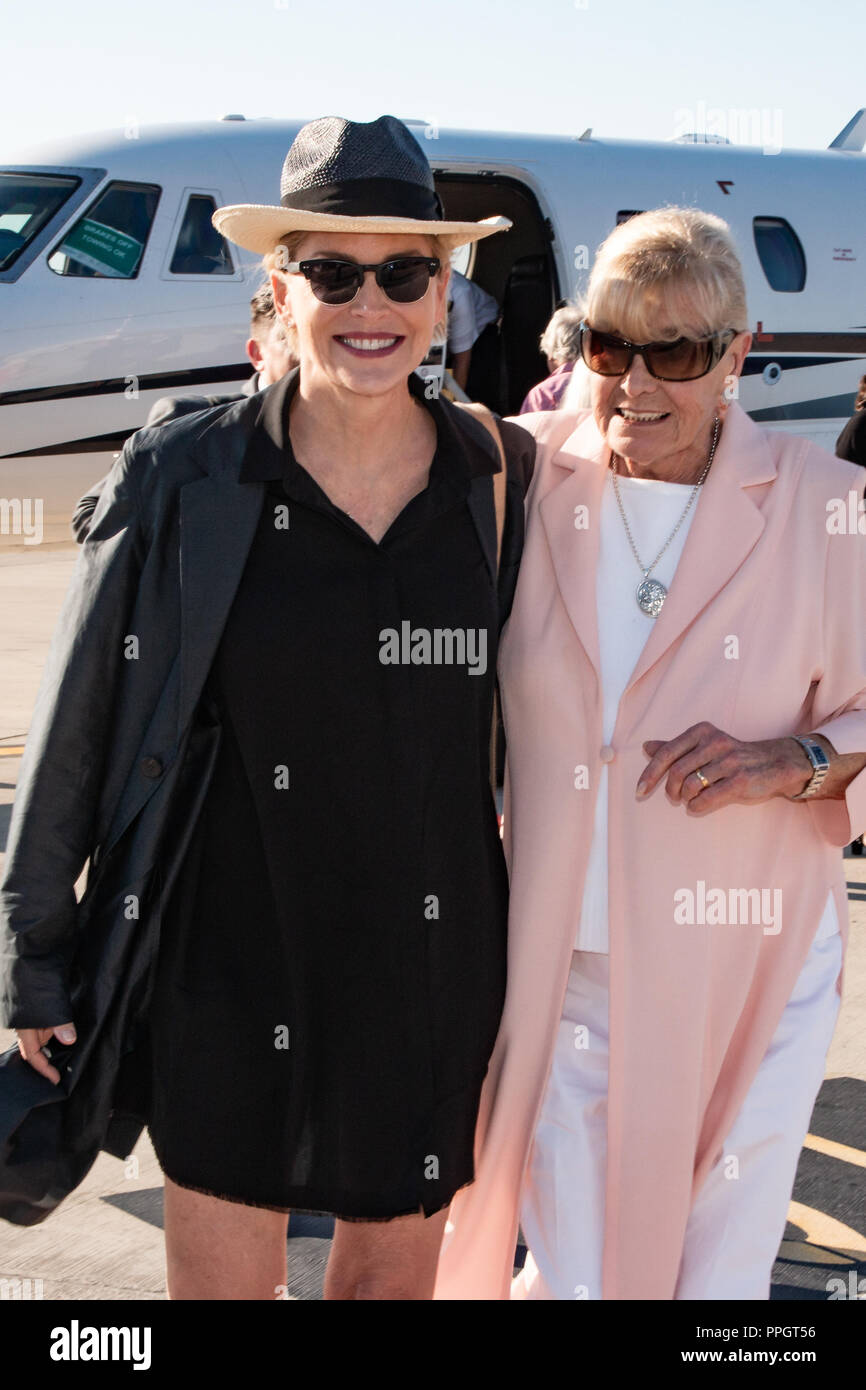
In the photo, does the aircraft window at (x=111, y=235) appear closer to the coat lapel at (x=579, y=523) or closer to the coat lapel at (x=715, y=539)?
the coat lapel at (x=579, y=523)

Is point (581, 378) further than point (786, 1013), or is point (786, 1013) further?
point (581, 378)

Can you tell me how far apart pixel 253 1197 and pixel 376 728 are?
0.70 metres

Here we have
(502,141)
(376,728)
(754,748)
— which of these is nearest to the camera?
(376,728)

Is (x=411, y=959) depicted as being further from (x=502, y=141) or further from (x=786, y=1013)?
(x=502, y=141)

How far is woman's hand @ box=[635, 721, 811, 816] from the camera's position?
2111 mm

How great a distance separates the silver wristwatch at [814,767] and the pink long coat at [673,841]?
4 cm

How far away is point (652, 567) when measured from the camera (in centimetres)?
238

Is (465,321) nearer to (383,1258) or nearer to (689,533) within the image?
(689,533)

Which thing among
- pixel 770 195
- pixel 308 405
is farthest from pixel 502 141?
pixel 308 405

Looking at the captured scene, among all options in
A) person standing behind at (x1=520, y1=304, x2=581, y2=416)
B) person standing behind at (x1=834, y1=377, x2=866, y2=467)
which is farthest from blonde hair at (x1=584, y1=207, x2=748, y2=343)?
person standing behind at (x1=834, y1=377, x2=866, y2=467)

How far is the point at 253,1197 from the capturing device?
2072mm

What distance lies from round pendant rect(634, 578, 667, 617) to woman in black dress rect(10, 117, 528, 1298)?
338mm

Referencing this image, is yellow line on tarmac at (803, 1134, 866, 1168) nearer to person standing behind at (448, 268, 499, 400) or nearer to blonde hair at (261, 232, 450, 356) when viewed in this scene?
blonde hair at (261, 232, 450, 356)

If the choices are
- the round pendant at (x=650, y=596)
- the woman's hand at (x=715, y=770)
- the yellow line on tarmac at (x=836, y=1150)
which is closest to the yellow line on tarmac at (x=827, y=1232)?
the yellow line on tarmac at (x=836, y=1150)
